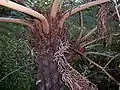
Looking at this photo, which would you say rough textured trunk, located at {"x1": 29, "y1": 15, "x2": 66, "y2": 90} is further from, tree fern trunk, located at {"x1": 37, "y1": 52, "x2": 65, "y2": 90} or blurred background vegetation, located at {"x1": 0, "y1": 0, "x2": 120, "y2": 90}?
blurred background vegetation, located at {"x1": 0, "y1": 0, "x2": 120, "y2": 90}

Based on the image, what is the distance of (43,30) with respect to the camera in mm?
1824

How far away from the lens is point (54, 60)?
72.2 inches

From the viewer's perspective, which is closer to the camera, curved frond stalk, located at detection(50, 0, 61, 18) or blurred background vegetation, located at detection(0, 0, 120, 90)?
curved frond stalk, located at detection(50, 0, 61, 18)

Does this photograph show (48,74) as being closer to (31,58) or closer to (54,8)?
(54,8)

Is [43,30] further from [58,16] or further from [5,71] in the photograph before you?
[5,71]

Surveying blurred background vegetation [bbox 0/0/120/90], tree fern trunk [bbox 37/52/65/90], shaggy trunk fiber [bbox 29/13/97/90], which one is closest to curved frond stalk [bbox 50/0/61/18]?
shaggy trunk fiber [bbox 29/13/97/90]

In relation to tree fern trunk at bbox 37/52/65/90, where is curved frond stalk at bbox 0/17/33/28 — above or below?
above

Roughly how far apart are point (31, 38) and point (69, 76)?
0.38 m

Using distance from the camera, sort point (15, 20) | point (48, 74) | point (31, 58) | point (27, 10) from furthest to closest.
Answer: point (31, 58) < point (48, 74) < point (15, 20) < point (27, 10)

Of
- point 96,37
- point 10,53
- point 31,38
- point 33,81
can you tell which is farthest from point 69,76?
point 10,53

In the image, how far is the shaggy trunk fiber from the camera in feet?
5.70

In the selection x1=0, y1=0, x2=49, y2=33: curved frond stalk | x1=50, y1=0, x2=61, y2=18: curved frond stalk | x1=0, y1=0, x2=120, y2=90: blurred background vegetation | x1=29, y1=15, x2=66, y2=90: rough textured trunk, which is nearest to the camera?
x1=0, y1=0, x2=49, y2=33: curved frond stalk

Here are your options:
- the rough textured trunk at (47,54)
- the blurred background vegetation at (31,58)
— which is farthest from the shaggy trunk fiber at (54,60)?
the blurred background vegetation at (31,58)

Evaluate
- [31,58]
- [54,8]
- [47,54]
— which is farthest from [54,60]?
[31,58]
